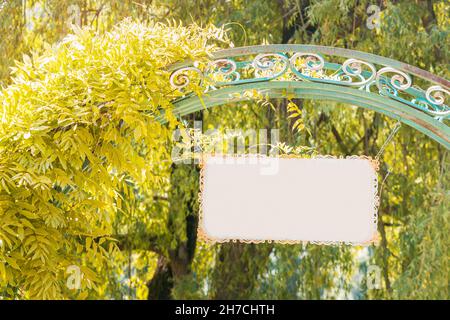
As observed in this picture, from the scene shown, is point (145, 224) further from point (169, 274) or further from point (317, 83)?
point (317, 83)

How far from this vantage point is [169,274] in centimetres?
616

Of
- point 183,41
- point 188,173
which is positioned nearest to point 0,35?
point 188,173

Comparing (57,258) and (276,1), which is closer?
(57,258)

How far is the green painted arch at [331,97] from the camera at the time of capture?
3572mm

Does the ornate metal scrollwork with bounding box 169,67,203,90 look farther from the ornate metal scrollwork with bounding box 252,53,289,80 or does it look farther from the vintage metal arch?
the ornate metal scrollwork with bounding box 252,53,289,80

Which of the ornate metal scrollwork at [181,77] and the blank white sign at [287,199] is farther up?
the ornate metal scrollwork at [181,77]

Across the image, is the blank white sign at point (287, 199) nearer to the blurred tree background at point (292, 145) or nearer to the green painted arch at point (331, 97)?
the green painted arch at point (331, 97)

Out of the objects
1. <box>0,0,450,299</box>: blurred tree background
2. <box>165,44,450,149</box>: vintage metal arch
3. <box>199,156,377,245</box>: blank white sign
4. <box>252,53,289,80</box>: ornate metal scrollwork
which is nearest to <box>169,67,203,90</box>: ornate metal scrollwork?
<box>165,44,450,149</box>: vintage metal arch

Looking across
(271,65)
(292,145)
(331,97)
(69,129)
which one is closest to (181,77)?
(271,65)

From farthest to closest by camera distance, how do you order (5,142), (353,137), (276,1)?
(353,137) < (276,1) < (5,142)

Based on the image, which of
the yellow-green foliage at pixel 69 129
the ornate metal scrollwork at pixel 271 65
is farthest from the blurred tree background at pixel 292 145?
the yellow-green foliage at pixel 69 129

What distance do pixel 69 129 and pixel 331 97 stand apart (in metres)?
1.04
